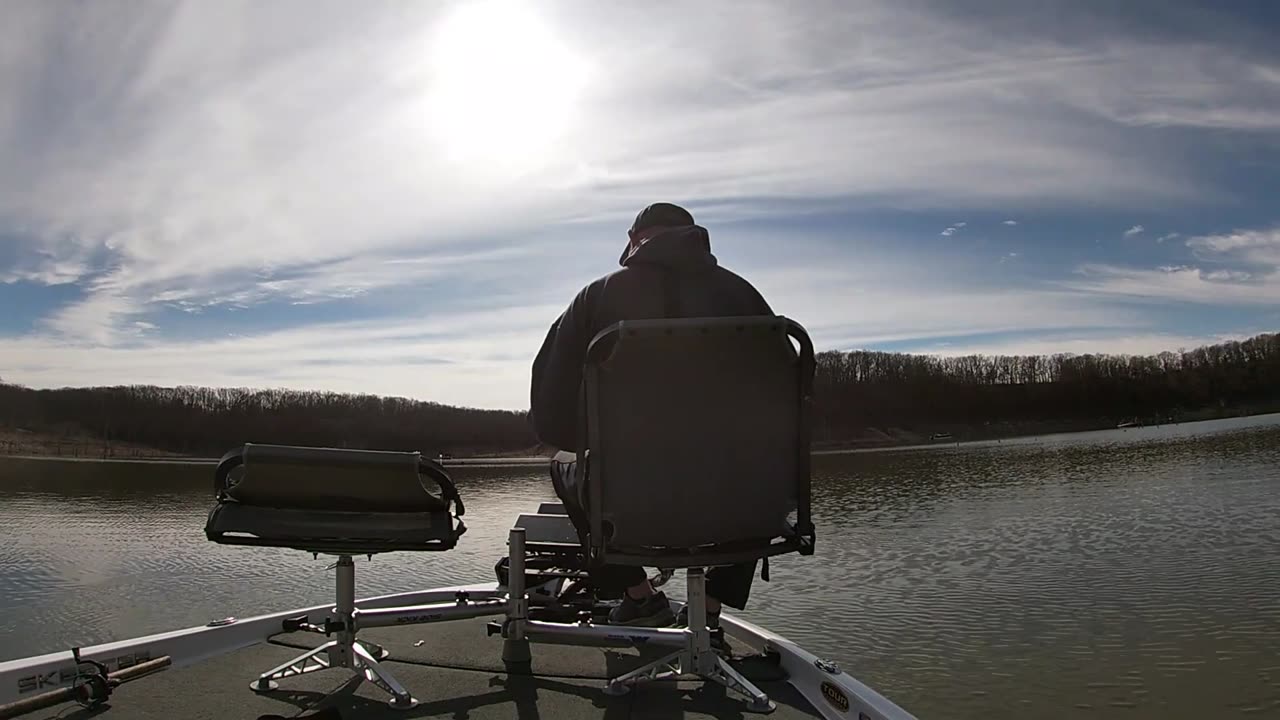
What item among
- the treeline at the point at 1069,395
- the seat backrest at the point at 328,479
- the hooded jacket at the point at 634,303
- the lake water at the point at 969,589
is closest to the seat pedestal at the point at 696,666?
the hooded jacket at the point at 634,303

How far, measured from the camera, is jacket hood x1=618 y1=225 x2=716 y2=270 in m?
2.60

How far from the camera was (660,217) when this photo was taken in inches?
114


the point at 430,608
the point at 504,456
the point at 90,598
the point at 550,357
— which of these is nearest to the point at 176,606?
the point at 90,598

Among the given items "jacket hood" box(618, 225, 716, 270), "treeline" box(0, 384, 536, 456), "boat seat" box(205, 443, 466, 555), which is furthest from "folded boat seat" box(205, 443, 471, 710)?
"treeline" box(0, 384, 536, 456)

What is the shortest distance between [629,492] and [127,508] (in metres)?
25.3

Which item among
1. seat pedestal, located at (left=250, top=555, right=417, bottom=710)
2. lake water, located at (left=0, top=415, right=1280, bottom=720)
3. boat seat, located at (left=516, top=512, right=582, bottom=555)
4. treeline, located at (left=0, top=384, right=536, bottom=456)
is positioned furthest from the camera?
treeline, located at (left=0, top=384, right=536, bottom=456)

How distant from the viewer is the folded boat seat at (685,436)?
2148 millimetres

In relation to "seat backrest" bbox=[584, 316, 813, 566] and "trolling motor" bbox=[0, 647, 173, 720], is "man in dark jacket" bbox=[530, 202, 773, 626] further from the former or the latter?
"trolling motor" bbox=[0, 647, 173, 720]

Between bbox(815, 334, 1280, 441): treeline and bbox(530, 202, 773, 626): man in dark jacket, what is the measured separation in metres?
81.8

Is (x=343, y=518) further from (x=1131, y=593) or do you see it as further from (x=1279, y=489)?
(x=1279, y=489)

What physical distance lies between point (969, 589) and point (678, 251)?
7.71 metres

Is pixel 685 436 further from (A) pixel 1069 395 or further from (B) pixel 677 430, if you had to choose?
(A) pixel 1069 395

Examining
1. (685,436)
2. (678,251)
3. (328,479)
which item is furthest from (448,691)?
(678,251)

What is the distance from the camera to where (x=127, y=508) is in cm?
2191
